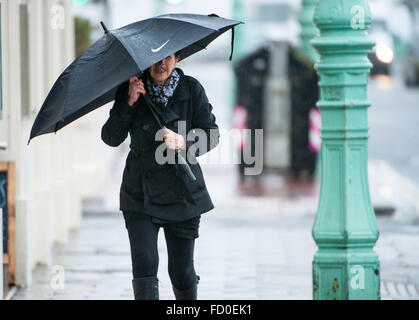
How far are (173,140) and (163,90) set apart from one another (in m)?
0.32

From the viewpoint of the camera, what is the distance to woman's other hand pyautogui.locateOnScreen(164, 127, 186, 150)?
589 cm

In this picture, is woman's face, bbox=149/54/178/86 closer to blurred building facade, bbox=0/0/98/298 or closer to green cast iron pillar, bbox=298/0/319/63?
blurred building facade, bbox=0/0/98/298

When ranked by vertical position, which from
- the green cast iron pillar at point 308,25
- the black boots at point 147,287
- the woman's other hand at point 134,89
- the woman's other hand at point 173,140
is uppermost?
the green cast iron pillar at point 308,25

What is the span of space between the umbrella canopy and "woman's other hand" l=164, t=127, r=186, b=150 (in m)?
0.37

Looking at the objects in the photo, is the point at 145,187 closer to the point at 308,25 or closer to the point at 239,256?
the point at 239,256

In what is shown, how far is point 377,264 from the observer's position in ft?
22.5

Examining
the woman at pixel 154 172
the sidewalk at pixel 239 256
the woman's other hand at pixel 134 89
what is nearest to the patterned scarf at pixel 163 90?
the woman at pixel 154 172

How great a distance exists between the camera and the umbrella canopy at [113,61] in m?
5.82

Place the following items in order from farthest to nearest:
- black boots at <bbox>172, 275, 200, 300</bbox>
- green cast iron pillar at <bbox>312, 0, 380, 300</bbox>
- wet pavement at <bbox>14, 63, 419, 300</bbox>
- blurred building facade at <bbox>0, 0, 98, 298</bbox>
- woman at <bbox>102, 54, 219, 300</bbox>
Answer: wet pavement at <bbox>14, 63, 419, 300</bbox> < blurred building facade at <bbox>0, 0, 98, 298</bbox> < green cast iron pillar at <bbox>312, 0, 380, 300</bbox> < black boots at <bbox>172, 275, 200, 300</bbox> < woman at <bbox>102, 54, 219, 300</bbox>

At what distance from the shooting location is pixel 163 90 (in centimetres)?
606

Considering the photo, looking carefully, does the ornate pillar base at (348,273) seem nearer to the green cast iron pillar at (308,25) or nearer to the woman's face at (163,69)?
the woman's face at (163,69)

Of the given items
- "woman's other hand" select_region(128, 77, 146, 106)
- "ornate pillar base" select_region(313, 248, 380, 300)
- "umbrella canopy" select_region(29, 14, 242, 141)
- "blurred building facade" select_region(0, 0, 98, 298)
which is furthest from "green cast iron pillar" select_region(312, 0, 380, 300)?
"blurred building facade" select_region(0, 0, 98, 298)

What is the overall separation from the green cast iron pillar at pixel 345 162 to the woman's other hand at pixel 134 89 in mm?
A: 1346

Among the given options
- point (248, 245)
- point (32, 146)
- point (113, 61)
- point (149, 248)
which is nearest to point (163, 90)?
point (113, 61)
